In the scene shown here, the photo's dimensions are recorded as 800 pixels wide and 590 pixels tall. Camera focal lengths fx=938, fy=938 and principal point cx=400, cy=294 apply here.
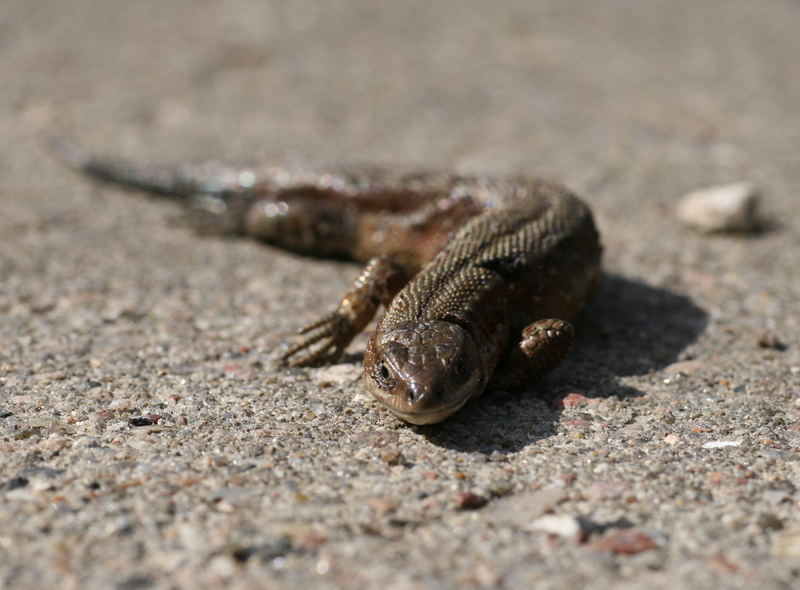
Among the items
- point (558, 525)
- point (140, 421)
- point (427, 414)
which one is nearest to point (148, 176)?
point (140, 421)

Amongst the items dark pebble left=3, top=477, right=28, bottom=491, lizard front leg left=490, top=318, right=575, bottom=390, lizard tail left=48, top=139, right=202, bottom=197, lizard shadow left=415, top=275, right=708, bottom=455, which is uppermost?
lizard tail left=48, top=139, right=202, bottom=197

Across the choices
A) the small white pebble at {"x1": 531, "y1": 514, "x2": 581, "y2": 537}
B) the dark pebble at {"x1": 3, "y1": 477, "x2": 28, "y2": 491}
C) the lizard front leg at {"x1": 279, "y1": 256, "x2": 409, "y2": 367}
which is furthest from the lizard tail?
the small white pebble at {"x1": 531, "y1": 514, "x2": 581, "y2": 537}

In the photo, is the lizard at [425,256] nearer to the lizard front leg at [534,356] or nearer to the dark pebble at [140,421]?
the lizard front leg at [534,356]

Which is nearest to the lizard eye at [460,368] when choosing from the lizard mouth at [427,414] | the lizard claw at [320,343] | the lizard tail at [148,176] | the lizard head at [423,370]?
the lizard head at [423,370]

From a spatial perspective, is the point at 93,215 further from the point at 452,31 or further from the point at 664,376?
the point at 452,31

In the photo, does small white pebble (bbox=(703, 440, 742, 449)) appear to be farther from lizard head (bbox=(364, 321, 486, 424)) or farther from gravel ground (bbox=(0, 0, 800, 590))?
lizard head (bbox=(364, 321, 486, 424))

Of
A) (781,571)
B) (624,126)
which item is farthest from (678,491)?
(624,126)

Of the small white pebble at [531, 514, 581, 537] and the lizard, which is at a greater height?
the lizard

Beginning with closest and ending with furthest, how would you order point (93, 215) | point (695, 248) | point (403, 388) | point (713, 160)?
point (403, 388) → point (695, 248) → point (93, 215) → point (713, 160)
